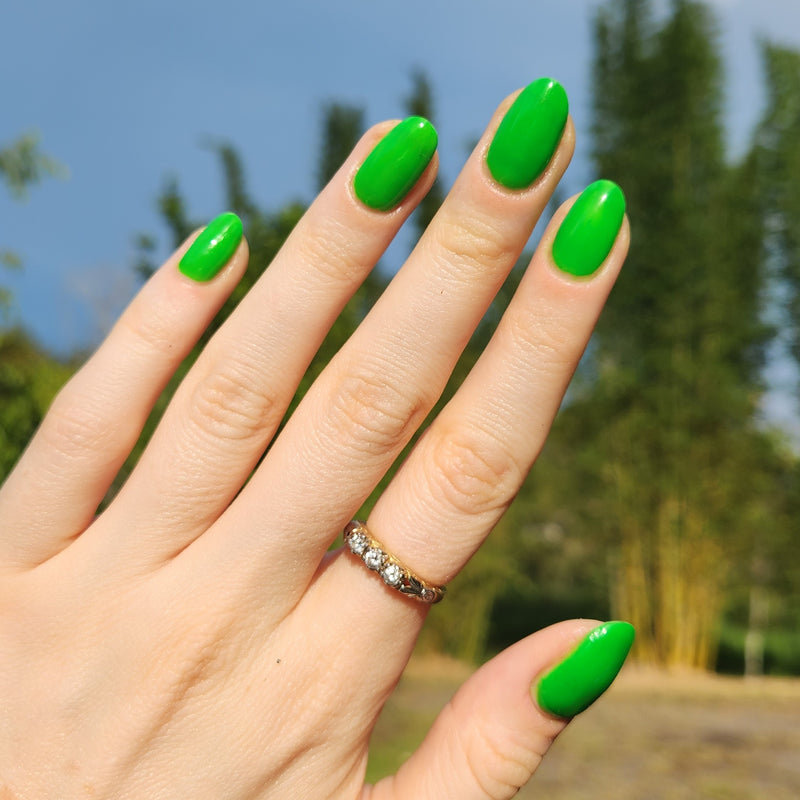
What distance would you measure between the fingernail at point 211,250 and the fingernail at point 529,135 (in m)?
0.37

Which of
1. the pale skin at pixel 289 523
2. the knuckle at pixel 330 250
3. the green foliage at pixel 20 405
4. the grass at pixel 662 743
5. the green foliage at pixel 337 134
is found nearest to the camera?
the pale skin at pixel 289 523

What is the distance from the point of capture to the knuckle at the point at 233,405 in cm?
96

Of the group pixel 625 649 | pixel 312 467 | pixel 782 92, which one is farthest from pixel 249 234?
pixel 782 92

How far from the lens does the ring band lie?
0.89 m

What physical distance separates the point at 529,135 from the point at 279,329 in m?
0.38

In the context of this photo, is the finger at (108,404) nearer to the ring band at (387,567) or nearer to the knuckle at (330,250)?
the knuckle at (330,250)

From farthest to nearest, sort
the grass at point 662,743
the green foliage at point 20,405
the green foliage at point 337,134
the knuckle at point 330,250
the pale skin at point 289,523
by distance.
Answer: the green foliage at point 337,134 → the grass at point 662,743 → the green foliage at point 20,405 → the knuckle at point 330,250 → the pale skin at point 289,523

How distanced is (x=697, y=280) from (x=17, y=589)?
821cm

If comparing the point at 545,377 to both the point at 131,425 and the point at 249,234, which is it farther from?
the point at 249,234

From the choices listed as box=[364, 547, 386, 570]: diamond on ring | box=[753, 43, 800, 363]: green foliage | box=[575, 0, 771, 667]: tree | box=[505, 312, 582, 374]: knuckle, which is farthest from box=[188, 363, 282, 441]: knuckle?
box=[753, 43, 800, 363]: green foliage

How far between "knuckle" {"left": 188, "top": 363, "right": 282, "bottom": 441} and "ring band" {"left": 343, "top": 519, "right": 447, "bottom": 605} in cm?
19

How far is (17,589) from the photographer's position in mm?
936

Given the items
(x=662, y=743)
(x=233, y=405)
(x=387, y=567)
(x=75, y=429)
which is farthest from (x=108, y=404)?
(x=662, y=743)

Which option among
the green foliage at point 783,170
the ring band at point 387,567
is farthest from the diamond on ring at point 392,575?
the green foliage at point 783,170
